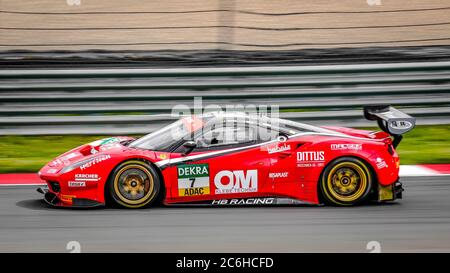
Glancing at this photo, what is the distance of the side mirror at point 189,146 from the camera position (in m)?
7.82

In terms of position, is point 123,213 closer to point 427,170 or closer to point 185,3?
point 427,170

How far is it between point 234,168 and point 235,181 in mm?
131

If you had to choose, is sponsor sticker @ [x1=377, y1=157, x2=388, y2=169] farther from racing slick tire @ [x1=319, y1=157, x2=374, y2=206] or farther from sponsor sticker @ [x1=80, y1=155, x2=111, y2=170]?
sponsor sticker @ [x1=80, y1=155, x2=111, y2=170]

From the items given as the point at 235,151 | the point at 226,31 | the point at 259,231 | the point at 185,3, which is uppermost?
the point at 185,3

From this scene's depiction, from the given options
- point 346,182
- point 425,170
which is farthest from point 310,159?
point 425,170

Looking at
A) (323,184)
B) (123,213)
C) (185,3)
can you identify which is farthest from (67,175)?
(185,3)

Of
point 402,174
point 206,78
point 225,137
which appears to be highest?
point 206,78

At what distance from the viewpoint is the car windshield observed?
8008mm

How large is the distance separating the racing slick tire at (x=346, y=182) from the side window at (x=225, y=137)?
33.8 inches

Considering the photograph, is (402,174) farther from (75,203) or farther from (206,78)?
(75,203)

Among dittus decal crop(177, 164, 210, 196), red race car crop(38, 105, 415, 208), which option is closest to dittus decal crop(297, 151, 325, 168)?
red race car crop(38, 105, 415, 208)

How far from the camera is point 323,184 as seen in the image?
7.98 meters

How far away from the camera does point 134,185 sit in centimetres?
786

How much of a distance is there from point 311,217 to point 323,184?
1.65 ft
